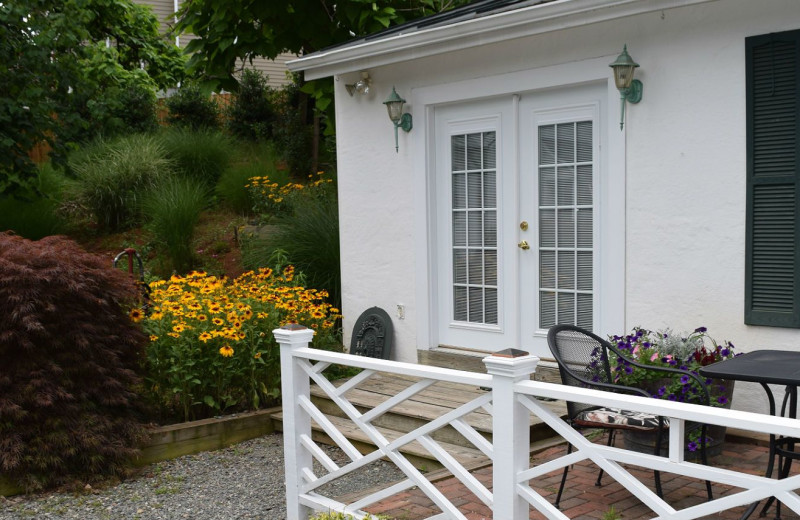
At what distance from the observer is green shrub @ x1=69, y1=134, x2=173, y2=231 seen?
37.7 ft

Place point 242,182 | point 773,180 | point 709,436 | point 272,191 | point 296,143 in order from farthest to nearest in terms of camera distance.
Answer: point 296,143 < point 242,182 < point 272,191 < point 773,180 < point 709,436

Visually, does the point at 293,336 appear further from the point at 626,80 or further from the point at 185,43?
the point at 185,43

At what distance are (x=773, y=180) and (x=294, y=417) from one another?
3.09 metres

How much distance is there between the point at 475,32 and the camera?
5871 millimetres

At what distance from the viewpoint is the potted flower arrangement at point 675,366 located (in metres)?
4.45

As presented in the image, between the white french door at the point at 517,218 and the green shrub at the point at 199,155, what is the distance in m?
6.43

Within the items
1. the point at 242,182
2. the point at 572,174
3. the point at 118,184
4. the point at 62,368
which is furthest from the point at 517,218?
the point at 118,184

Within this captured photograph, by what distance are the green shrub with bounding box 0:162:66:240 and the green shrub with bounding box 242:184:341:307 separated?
3.18 metres

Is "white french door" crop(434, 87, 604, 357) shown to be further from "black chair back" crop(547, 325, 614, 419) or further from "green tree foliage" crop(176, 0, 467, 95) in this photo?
"green tree foliage" crop(176, 0, 467, 95)

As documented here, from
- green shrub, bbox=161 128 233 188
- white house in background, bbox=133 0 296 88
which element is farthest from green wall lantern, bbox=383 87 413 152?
white house in background, bbox=133 0 296 88

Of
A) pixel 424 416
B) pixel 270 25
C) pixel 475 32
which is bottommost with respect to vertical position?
pixel 424 416

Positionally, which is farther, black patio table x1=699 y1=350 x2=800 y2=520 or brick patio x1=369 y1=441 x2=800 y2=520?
brick patio x1=369 y1=441 x2=800 y2=520

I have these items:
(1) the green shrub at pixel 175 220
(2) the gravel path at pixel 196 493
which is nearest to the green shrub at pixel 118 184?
(1) the green shrub at pixel 175 220

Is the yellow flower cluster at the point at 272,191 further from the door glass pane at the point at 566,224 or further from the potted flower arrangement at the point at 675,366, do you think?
the potted flower arrangement at the point at 675,366
